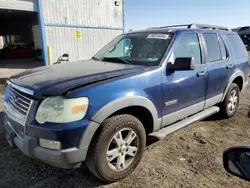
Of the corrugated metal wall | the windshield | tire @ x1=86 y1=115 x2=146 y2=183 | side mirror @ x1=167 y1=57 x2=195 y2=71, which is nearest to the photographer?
tire @ x1=86 y1=115 x2=146 y2=183

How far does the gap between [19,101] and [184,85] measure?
2268mm

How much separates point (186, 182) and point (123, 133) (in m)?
0.97

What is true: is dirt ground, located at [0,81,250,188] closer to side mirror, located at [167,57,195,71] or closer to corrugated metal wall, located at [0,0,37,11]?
side mirror, located at [167,57,195,71]

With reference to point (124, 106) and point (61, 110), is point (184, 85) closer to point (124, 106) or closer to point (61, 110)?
point (124, 106)

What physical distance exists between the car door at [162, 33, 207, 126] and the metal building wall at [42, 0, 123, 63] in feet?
28.1

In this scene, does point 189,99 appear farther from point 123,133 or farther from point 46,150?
point 46,150

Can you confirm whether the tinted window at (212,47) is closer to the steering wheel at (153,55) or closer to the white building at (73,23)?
the steering wheel at (153,55)

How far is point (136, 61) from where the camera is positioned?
3428 millimetres

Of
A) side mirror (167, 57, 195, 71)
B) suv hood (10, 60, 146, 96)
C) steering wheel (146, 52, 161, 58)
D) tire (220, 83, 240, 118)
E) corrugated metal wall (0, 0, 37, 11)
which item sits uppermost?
corrugated metal wall (0, 0, 37, 11)

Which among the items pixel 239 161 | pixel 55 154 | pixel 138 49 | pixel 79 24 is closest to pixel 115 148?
pixel 55 154

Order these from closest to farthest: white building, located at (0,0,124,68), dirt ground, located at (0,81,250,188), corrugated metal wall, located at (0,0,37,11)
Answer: dirt ground, located at (0,81,250,188) → corrugated metal wall, located at (0,0,37,11) → white building, located at (0,0,124,68)

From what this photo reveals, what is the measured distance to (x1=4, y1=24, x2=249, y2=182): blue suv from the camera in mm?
2357

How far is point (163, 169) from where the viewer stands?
3098 mm

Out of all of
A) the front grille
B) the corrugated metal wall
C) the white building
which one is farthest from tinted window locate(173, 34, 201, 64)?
the corrugated metal wall
